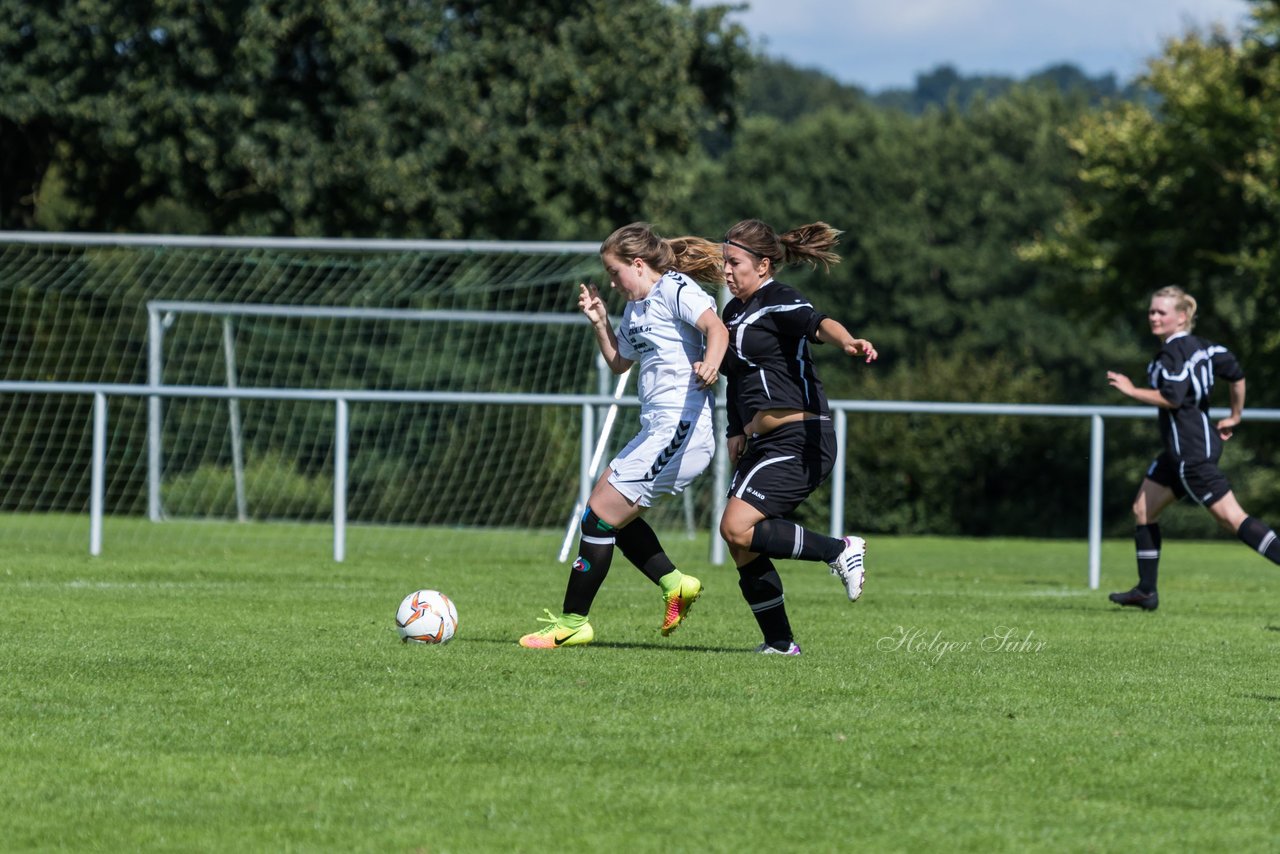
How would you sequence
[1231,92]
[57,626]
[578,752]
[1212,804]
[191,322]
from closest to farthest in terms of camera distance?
[1212,804], [578,752], [57,626], [191,322], [1231,92]

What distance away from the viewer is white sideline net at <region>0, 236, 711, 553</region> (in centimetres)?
1956

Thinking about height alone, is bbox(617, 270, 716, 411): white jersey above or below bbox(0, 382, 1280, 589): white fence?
above

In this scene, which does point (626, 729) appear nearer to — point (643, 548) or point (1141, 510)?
point (643, 548)

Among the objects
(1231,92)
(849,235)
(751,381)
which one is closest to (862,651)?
(751,381)

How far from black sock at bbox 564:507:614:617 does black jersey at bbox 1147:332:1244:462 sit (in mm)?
4099

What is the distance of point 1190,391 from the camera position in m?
9.78

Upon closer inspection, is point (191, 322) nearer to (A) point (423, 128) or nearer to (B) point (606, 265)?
(A) point (423, 128)

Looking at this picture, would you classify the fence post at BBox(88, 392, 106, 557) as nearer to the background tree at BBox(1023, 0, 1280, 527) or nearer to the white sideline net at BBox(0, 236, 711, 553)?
the white sideline net at BBox(0, 236, 711, 553)

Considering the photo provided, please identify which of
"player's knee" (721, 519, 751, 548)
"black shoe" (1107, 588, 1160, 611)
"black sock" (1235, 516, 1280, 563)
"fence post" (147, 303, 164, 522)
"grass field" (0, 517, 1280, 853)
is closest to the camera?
"grass field" (0, 517, 1280, 853)

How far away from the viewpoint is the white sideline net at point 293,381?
19.6 m

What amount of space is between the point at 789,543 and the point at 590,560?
0.86 metres

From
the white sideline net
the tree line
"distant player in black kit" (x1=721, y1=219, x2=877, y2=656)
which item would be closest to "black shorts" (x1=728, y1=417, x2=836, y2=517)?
"distant player in black kit" (x1=721, y1=219, x2=877, y2=656)

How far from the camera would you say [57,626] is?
7.74 metres

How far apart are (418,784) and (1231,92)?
88.9 feet
